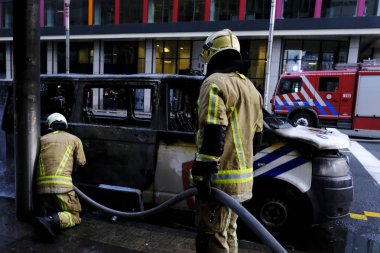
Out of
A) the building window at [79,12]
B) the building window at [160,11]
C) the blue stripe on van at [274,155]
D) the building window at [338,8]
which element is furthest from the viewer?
the building window at [79,12]

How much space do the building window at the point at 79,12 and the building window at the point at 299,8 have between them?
50.1 ft

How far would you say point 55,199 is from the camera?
3.90 meters

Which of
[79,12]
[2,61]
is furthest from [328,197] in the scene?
[2,61]

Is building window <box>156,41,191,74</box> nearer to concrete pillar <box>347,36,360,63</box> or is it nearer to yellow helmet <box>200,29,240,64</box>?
concrete pillar <box>347,36,360,63</box>

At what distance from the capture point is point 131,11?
1025 inches

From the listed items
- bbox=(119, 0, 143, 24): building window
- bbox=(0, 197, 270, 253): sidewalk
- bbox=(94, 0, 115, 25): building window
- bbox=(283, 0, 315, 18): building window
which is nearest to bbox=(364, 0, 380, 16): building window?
bbox=(283, 0, 315, 18): building window

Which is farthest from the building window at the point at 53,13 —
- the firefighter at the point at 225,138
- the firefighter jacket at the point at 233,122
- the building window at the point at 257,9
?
the firefighter jacket at the point at 233,122

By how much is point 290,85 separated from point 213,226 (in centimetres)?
1417

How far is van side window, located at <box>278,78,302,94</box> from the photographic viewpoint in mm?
15672

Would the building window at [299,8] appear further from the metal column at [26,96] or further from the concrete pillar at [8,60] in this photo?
the concrete pillar at [8,60]

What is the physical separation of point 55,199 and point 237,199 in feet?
7.36

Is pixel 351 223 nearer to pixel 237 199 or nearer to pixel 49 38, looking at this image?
pixel 237 199

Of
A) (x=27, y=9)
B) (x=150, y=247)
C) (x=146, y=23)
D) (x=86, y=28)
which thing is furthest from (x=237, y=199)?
(x=86, y=28)

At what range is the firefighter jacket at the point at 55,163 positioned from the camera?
3877mm
